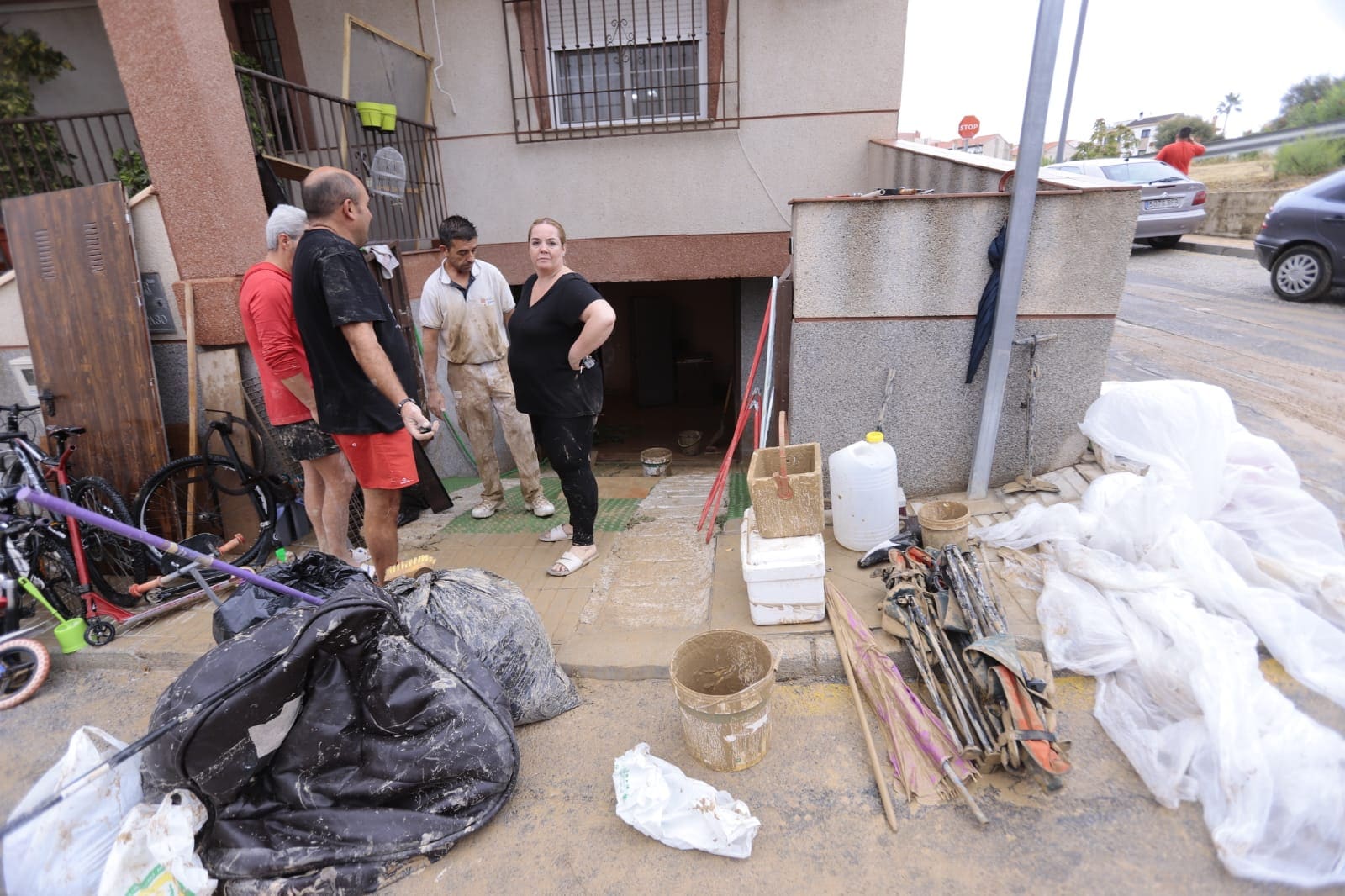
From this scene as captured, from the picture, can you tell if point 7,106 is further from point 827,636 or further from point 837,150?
point 827,636

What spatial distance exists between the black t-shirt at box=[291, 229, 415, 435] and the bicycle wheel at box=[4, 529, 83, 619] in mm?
1823

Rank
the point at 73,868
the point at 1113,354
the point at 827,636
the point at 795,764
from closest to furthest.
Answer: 1. the point at 73,868
2. the point at 795,764
3. the point at 827,636
4. the point at 1113,354

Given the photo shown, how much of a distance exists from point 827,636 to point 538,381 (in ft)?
6.50

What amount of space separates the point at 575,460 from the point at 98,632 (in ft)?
8.79

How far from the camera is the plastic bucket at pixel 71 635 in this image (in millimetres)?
3332

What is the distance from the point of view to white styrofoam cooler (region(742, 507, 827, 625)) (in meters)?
2.96

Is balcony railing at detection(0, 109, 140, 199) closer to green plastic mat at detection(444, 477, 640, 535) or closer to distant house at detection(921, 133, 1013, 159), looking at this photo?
green plastic mat at detection(444, 477, 640, 535)

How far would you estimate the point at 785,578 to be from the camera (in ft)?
9.78

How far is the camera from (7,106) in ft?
21.5

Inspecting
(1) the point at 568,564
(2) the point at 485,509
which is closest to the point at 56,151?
(2) the point at 485,509

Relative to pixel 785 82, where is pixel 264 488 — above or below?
below

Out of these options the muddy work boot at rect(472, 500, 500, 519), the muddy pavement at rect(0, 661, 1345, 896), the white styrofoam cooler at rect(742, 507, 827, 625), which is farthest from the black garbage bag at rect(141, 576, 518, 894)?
the muddy work boot at rect(472, 500, 500, 519)

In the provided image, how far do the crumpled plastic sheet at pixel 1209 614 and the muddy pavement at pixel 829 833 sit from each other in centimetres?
12

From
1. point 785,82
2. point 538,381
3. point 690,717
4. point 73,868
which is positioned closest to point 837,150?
point 785,82
